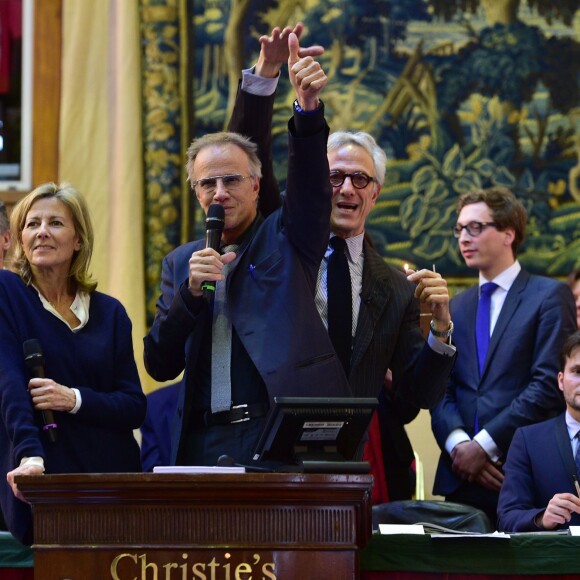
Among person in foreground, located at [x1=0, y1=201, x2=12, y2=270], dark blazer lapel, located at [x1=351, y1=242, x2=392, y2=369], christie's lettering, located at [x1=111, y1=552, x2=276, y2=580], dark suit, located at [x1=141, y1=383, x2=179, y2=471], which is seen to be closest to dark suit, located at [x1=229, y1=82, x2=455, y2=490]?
dark blazer lapel, located at [x1=351, y1=242, x2=392, y2=369]

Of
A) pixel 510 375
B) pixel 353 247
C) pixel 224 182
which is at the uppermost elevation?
pixel 224 182

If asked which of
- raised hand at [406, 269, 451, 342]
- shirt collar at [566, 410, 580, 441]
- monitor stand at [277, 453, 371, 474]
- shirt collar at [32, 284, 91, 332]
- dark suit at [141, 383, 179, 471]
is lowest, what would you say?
dark suit at [141, 383, 179, 471]

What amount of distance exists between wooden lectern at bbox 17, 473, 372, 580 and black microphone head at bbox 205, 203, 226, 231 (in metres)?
0.91

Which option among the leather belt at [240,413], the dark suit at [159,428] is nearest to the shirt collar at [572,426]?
the leather belt at [240,413]

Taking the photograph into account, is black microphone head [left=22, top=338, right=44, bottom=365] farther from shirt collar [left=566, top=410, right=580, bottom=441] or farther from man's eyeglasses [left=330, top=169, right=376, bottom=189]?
shirt collar [left=566, top=410, right=580, bottom=441]

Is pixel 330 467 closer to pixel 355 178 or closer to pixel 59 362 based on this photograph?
pixel 59 362

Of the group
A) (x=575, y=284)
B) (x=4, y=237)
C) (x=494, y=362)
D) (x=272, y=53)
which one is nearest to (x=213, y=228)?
(x=272, y=53)

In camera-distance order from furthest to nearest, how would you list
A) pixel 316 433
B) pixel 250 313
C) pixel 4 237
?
pixel 4 237
pixel 250 313
pixel 316 433

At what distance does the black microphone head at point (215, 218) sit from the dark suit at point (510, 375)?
1.60m

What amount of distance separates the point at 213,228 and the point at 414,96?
2.93 metres

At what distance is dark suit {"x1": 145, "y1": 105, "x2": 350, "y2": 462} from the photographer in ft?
10.6

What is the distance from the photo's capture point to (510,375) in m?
4.49

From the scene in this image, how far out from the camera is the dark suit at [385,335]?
3.62 metres

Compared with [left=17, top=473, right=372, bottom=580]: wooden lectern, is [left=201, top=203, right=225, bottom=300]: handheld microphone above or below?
above
